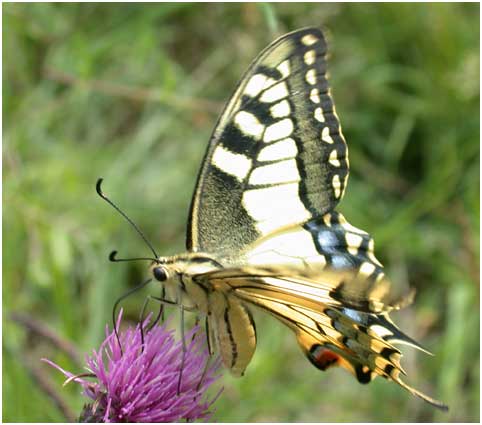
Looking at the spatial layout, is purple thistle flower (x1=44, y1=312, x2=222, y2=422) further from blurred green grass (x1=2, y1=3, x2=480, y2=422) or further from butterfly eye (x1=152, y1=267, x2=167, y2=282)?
blurred green grass (x1=2, y1=3, x2=480, y2=422)

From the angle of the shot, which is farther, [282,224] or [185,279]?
[282,224]

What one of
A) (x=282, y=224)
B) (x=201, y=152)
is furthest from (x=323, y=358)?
(x=201, y=152)

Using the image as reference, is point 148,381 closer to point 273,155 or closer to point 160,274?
point 160,274

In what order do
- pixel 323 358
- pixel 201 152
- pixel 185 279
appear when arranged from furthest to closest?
pixel 201 152 → pixel 323 358 → pixel 185 279

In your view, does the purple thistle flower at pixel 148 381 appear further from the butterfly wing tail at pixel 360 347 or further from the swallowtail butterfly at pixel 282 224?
the butterfly wing tail at pixel 360 347

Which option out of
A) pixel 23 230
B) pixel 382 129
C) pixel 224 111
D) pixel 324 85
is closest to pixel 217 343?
pixel 224 111

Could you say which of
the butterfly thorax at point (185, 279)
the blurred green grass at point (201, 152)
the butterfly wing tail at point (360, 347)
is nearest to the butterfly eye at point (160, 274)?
the butterfly thorax at point (185, 279)

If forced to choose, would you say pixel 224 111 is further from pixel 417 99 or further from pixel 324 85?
pixel 417 99
